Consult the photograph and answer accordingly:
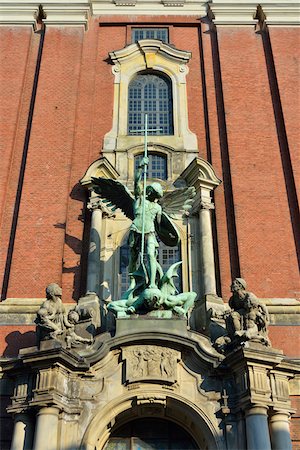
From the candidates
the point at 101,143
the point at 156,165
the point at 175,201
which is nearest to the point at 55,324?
the point at 175,201

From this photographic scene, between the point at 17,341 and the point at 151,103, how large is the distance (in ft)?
26.0

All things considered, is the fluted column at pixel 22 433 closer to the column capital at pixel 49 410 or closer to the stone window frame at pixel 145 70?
the column capital at pixel 49 410

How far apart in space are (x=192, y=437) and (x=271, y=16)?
12.5 meters

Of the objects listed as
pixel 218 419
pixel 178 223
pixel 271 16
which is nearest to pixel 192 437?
pixel 218 419

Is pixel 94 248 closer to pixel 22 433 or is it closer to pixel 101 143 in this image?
pixel 101 143

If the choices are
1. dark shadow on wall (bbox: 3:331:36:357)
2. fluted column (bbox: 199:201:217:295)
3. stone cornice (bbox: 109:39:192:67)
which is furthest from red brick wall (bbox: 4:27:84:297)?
fluted column (bbox: 199:201:217:295)

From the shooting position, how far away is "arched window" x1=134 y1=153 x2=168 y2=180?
48.4 ft

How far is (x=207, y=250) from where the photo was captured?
12969 mm

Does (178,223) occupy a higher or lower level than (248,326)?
higher

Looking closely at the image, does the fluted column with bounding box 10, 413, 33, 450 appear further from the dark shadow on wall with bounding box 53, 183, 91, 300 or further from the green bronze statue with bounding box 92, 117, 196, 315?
the dark shadow on wall with bounding box 53, 183, 91, 300

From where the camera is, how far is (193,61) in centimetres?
1692

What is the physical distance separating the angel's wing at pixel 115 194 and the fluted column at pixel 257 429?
4691mm

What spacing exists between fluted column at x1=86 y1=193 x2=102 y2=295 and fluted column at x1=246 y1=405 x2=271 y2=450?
14.7 ft

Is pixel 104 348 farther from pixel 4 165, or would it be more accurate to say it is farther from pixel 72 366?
pixel 4 165
